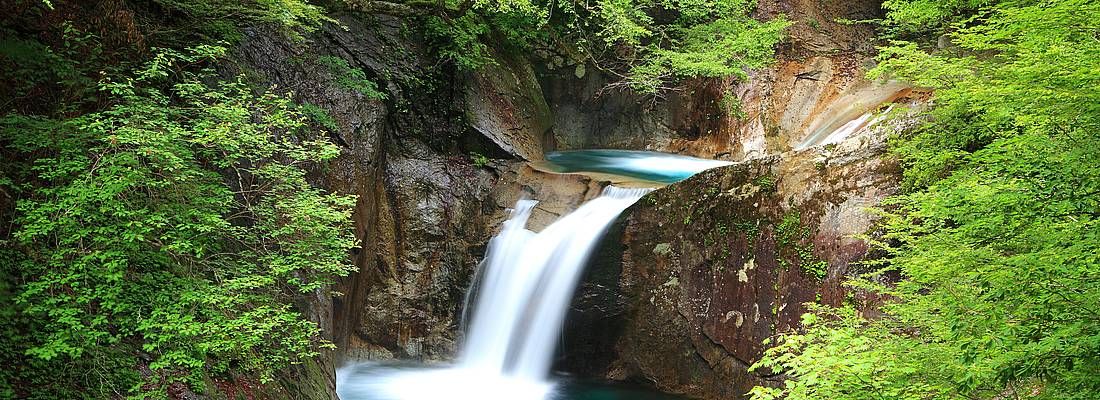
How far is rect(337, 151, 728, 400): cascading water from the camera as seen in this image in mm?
8922

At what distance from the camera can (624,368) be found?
351 inches

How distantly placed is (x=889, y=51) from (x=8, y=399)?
7.65 m

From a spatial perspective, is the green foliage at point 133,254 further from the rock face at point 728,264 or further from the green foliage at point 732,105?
the green foliage at point 732,105

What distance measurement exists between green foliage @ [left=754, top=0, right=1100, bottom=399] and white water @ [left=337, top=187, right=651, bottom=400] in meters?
4.35

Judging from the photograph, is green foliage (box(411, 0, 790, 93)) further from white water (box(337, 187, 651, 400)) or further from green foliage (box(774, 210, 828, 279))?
green foliage (box(774, 210, 828, 279))

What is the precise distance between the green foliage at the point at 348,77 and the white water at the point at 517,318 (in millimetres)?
2804

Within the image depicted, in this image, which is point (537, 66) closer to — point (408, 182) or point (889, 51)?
point (408, 182)

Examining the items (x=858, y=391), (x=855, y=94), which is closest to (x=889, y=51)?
(x=858, y=391)

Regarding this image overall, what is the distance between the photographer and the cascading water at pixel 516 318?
892 cm

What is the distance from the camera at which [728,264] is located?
26.0 feet

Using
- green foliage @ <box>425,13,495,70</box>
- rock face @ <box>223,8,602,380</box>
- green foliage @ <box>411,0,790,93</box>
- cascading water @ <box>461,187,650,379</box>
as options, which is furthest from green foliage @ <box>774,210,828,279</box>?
green foliage @ <box>425,13,495,70</box>

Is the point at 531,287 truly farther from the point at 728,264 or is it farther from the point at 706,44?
the point at 706,44

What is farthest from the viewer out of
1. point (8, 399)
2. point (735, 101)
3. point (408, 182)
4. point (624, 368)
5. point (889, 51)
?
point (735, 101)

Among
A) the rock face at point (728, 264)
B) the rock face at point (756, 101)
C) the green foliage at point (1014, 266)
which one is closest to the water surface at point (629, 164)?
the rock face at point (756, 101)
